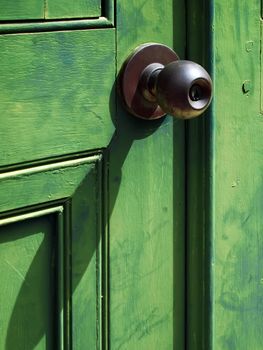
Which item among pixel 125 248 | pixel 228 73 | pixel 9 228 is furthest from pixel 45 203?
pixel 228 73

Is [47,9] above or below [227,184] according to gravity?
above

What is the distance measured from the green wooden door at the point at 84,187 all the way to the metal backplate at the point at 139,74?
0.05ft

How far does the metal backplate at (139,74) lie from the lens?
1.50 m

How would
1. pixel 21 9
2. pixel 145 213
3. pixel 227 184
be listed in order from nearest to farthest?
pixel 21 9, pixel 145 213, pixel 227 184

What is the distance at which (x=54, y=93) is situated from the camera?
1.41 metres

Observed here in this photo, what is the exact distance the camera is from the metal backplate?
1.50 meters

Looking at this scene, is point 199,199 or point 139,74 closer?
point 139,74

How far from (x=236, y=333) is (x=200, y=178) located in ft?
1.08

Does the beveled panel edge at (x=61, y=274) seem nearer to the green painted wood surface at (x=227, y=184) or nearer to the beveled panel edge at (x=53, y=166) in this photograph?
the beveled panel edge at (x=53, y=166)

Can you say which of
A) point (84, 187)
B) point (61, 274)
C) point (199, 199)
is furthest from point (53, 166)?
point (199, 199)

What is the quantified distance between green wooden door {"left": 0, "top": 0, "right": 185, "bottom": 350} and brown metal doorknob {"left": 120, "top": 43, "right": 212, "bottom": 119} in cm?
2

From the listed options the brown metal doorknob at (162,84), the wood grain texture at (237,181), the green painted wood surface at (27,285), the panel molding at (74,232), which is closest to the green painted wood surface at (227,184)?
the wood grain texture at (237,181)

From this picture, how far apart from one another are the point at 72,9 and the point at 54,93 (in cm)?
14

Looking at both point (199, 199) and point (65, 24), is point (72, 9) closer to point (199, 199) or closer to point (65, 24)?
point (65, 24)
